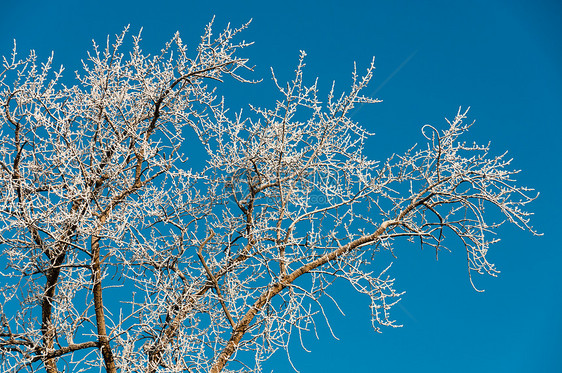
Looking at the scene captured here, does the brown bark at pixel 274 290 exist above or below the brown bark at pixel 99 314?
below

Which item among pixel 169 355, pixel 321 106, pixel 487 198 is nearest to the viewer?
pixel 169 355

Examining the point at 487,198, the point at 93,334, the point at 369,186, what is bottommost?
the point at 487,198

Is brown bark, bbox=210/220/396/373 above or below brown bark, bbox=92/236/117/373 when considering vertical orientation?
below

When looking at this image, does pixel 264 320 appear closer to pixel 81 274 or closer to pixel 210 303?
pixel 210 303

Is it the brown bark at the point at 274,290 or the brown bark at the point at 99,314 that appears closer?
the brown bark at the point at 274,290

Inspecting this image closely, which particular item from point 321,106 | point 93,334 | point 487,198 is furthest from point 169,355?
point 487,198

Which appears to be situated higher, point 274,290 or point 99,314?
point 99,314

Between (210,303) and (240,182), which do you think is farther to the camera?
(240,182)

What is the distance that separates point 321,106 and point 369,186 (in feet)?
4.15

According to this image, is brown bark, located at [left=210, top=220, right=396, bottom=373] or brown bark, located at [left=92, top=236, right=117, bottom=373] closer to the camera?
brown bark, located at [left=210, top=220, right=396, bottom=373]

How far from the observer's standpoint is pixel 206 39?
21.3 ft

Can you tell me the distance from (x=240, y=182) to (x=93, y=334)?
8.99 ft

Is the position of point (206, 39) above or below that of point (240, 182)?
above

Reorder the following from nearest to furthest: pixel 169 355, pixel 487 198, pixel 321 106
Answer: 1. pixel 169 355
2. pixel 487 198
3. pixel 321 106
